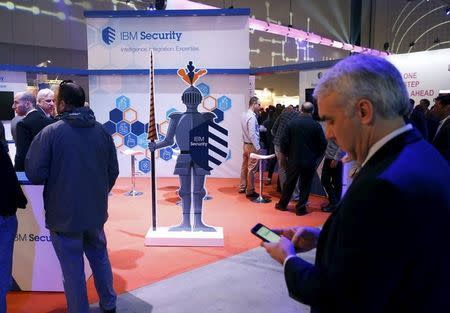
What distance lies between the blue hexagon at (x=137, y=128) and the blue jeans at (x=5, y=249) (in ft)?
18.9

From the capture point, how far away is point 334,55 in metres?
17.2

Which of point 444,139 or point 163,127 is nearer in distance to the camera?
point 444,139

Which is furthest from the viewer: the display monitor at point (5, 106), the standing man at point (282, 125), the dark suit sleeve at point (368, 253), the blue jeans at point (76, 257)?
the display monitor at point (5, 106)

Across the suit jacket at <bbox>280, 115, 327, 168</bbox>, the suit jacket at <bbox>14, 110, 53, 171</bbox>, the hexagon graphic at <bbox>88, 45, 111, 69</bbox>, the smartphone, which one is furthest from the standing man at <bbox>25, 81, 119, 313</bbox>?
the hexagon graphic at <bbox>88, 45, 111, 69</bbox>

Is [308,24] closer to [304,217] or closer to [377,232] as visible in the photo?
[304,217]

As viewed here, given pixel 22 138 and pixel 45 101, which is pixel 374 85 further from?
pixel 45 101

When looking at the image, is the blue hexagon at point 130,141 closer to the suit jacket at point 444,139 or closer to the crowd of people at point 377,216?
the suit jacket at point 444,139

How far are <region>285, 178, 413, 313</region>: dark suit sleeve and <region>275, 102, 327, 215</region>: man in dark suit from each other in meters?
4.71

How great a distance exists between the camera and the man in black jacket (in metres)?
2.22

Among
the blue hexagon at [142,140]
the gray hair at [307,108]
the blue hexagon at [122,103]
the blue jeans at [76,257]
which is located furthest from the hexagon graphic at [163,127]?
the blue jeans at [76,257]

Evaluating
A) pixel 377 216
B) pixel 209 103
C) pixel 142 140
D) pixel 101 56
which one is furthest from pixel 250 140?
pixel 377 216

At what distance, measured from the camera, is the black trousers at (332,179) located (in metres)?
5.88

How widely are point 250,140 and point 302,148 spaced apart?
1.01 metres

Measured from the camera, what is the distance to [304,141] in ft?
18.1
